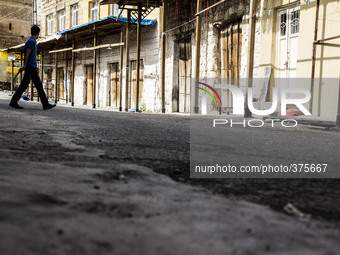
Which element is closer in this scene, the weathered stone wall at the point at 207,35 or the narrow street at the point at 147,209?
the narrow street at the point at 147,209

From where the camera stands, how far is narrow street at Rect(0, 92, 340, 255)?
129 centimetres

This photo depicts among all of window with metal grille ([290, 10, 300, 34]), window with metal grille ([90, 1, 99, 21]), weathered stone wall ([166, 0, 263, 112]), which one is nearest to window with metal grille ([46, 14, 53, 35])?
Answer: window with metal grille ([90, 1, 99, 21])

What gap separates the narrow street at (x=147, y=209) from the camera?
1.29m

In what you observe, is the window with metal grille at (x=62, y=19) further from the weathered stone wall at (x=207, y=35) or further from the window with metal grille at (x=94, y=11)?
the weathered stone wall at (x=207, y=35)

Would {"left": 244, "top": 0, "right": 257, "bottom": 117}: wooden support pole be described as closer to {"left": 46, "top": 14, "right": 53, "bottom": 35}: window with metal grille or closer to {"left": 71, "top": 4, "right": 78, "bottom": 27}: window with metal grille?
{"left": 71, "top": 4, "right": 78, "bottom": 27}: window with metal grille

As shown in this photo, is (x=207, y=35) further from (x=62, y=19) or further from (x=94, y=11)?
(x=62, y=19)

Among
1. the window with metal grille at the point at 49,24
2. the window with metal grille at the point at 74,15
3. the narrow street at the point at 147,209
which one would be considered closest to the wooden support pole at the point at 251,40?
the narrow street at the point at 147,209

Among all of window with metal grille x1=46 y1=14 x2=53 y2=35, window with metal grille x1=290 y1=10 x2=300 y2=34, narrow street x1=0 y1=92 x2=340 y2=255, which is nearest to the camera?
narrow street x1=0 y1=92 x2=340 y2=255

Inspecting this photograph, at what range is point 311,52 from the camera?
9062mm

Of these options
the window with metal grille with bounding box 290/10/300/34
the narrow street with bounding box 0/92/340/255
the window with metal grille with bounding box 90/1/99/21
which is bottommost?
the narrow street with bounding box 0/92/340/255

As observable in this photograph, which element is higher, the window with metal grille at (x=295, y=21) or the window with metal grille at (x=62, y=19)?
the window with metal grille at (x=62, y=19)

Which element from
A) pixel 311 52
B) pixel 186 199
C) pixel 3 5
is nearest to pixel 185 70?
pixel 311 52

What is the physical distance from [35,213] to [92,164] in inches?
51.3

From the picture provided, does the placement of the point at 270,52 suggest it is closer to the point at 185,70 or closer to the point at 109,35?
the point at 185,70
